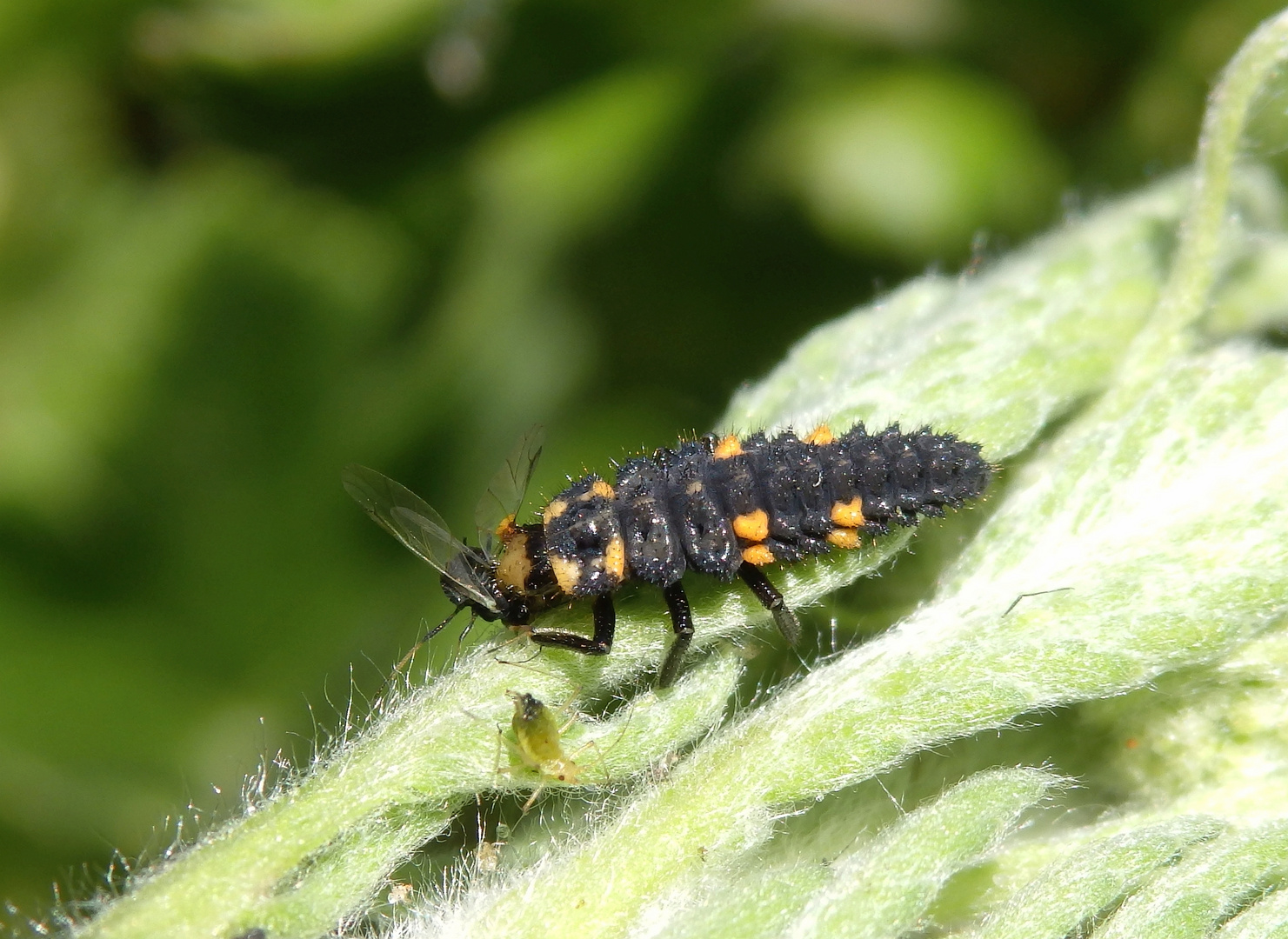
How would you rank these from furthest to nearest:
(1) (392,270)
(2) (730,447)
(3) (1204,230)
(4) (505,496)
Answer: (1) (392,270) < (4) (505,496) < (2) (730,447) < (3) (1204,230)

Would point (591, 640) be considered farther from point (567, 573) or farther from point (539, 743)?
point (539, 743)

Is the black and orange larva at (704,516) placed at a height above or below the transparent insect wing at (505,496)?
below

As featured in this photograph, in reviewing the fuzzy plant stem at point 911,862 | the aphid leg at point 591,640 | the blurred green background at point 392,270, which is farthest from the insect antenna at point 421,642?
the blurred green background at point 392,270

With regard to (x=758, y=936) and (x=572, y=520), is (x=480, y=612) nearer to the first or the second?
(x=572, y=520)

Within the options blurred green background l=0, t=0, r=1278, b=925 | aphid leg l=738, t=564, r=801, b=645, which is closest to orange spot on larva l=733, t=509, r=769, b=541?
aphid leg l=738, t=564, r=801, b=645

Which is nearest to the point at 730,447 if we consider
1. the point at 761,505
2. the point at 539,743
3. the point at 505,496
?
the point at 761,505

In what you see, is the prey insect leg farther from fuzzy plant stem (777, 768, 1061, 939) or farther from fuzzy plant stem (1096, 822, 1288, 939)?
fuzzy plant stem (1096, 822, 1288, 939)

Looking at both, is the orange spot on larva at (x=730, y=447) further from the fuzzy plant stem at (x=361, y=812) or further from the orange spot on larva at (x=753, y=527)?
the fuzzy plant stem at (x=361, y=812)
